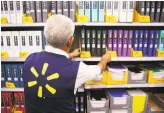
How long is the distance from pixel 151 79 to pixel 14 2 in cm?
174

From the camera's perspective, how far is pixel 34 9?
2.23 metres

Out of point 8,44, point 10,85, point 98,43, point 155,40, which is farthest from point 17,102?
point 155,40

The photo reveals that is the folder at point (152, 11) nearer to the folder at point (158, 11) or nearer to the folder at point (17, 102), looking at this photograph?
the folder at point (158, 11)

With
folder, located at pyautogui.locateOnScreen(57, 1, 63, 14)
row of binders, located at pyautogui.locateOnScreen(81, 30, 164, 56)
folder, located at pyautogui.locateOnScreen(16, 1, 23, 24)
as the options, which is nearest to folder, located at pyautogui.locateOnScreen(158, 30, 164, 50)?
row of binders, located at pyautogui.locateOnScreen(81, 30, 164, 56)

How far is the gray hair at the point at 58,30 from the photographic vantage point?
4.54 ft

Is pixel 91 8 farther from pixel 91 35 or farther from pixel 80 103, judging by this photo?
pixel 80 103

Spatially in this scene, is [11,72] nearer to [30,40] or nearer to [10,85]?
[10,85]

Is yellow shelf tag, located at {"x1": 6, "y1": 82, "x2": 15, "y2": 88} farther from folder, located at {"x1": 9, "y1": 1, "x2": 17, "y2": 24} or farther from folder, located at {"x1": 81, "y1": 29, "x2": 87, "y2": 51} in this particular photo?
folder, located at {"x1": 81, "y1": 29, "x2": 87, "y2": 51}

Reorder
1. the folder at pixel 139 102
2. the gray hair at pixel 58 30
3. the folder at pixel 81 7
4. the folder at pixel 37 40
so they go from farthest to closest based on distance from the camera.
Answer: the folder at pixel 139 102 < the folder at pixel 37 40 < the folder at pixel 81 7 < the gray hair at pixel 58 30

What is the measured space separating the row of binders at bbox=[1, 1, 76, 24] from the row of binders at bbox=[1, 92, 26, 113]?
0.86 metres

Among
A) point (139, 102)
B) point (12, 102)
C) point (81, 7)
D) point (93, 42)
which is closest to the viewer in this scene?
point (81, 7)

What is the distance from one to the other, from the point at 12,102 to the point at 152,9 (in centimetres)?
194

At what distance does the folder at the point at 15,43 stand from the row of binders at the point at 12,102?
19.5 inches

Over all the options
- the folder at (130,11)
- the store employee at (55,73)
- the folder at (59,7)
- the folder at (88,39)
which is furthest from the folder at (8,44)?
the folder at (130,11)
